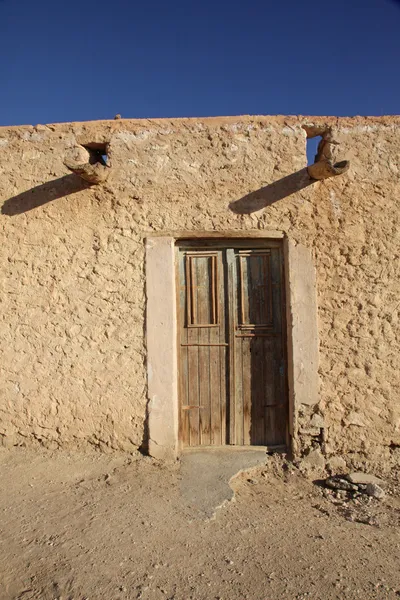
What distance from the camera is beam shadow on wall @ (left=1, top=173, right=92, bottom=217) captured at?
382cm

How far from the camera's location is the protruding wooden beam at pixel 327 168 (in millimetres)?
3445

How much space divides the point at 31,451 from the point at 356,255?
3178 millimetres

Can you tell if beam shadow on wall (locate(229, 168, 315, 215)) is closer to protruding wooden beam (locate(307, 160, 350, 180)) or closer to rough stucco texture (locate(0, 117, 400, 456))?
rough stucco texture (locate(0, 117, 400, 456))

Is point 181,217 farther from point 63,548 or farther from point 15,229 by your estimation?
point 63,548

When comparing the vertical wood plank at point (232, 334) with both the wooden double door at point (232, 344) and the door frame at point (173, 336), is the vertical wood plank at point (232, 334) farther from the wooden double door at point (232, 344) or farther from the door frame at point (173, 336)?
the door frame at point (173, 336)

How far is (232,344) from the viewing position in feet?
12.6

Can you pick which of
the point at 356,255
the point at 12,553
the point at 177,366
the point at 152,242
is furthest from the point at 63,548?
the point at 356,255

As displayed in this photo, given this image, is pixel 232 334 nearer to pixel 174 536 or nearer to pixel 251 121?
pixel 174 536

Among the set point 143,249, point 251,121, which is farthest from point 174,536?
point 251,121

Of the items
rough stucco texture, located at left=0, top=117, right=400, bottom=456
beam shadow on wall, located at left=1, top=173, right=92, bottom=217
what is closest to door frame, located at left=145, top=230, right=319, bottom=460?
rough stucco texture, located at left=0, top=117, right=400, bottom=456

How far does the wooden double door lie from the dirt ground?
0.41 m

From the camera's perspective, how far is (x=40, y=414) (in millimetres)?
3688

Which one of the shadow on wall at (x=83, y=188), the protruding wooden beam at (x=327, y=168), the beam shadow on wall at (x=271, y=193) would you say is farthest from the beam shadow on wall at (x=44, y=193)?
the protruding wooden beam at (x=327, y=168)

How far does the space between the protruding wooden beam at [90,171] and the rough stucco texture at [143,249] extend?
141mm
